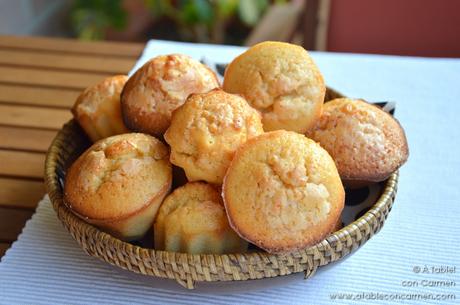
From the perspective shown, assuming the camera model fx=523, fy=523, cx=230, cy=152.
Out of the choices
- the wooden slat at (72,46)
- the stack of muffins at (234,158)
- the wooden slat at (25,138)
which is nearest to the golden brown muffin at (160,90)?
the stack of muffins at (234,158)

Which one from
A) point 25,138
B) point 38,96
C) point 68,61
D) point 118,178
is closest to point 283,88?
point 118,178

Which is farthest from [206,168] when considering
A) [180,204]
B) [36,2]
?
[36,2]

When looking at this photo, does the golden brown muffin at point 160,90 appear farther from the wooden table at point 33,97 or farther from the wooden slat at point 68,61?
the wooden slat at point 68,61

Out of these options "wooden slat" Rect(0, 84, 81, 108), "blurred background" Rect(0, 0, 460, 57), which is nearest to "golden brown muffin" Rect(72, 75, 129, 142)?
"wooden slat" Rect(0, 84, 81, 108)

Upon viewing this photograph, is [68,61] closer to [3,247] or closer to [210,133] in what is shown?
[3,247]

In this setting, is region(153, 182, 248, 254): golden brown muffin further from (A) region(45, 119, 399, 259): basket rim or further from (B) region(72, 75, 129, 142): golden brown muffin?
(B) region(72, 75, 129, 142): golden brown muffin

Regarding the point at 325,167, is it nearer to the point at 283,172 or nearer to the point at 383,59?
the point at 283,172
